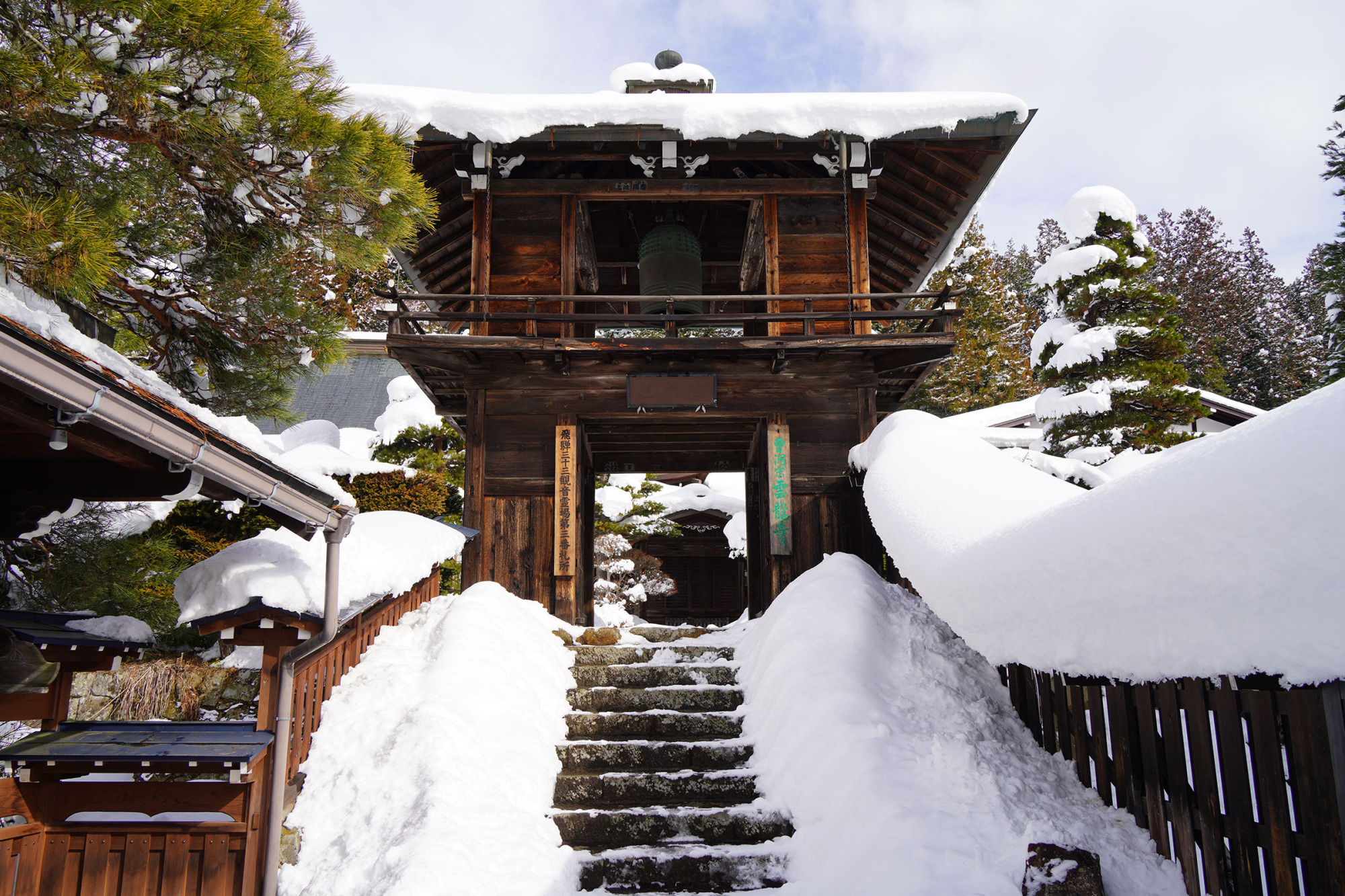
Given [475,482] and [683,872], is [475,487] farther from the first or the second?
[683,872]

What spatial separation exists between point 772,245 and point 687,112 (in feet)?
6.59

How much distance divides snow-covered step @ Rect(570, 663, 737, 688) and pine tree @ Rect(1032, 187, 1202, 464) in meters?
7.92

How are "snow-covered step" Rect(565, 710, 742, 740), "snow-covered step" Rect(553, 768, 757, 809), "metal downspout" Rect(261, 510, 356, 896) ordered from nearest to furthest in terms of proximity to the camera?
"metal downspout" Rect(261, 510, 356, 896) < "snow-covered step" Rect(553, 768, 757, 809) < "snow-covered step" Rect(565, 710, 742, 740)

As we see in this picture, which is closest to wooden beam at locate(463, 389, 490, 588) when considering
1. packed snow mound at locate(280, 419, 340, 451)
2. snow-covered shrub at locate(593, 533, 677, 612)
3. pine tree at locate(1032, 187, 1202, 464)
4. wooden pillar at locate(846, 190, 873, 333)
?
wooden pillar at locate(846, 190, 873, 333)

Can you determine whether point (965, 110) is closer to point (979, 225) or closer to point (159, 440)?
point (159, 440)

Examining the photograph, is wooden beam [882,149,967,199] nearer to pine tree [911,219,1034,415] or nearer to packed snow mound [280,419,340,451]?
packed snow mound [280,419,340,451]

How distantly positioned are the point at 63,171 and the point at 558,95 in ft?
21.3

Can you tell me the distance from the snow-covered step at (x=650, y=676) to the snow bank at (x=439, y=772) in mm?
210

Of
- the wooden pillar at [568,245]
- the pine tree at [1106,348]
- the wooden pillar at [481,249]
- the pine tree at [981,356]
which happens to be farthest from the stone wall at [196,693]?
the pine tree at [981,356]

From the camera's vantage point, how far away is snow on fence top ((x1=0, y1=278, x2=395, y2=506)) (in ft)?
10.9

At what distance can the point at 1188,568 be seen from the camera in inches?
123

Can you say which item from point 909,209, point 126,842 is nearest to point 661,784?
point 126,842

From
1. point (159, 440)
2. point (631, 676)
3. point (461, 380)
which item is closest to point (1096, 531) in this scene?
point (159, 440)

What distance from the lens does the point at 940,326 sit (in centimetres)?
1041
